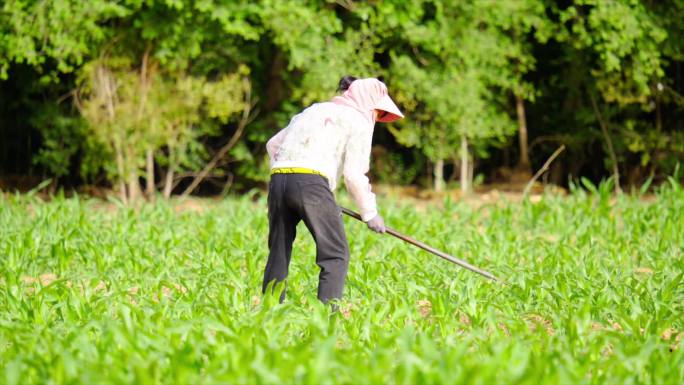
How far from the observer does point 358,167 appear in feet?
16.2

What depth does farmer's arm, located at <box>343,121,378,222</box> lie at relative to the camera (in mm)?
4879

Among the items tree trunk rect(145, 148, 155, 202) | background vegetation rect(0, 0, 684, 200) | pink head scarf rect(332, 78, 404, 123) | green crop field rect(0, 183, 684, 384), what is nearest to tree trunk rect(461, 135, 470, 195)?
background vegetation rect(0, 0, 684, 200)

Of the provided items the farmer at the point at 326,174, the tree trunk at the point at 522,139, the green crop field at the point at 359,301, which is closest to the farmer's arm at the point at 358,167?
the farmer at the point at 326,174

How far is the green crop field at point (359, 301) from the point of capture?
3.47m

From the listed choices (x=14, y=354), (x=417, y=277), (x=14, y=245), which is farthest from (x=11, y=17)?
(x=14, y=354)

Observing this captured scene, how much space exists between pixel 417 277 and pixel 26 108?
1108cm

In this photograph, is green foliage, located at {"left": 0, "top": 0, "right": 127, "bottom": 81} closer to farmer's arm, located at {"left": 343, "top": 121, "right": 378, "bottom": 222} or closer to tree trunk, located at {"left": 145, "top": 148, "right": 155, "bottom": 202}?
tree trunk, located at {"left": 145, "top": 148, "right": 155, "bottom": 202}

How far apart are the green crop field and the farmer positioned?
0.27 meters

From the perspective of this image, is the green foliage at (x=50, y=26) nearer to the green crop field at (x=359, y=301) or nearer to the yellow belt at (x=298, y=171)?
the green crop field at (x=359, y=301)

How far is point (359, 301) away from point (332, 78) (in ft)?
21.5

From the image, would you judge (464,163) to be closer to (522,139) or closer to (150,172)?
(522,139)

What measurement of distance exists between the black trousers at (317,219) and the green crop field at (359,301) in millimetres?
185

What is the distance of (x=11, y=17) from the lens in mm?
10078

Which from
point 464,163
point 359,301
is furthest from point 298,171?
point 464,163
